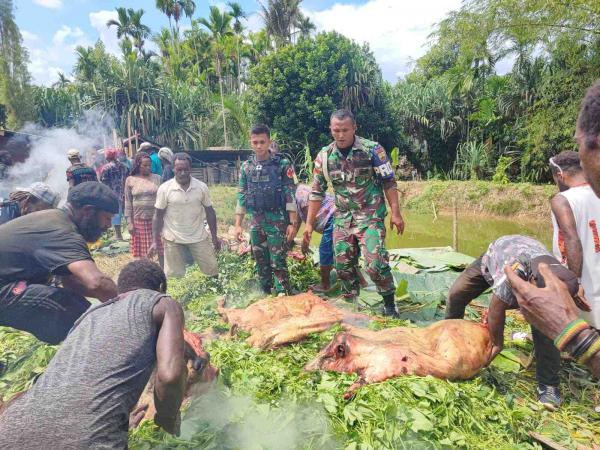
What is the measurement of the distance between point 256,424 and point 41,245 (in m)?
1.79

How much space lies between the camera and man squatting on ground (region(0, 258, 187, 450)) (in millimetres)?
1701

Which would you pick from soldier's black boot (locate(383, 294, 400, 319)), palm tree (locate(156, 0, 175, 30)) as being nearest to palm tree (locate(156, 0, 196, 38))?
palm tree (locate(156, 0, 175, 30))

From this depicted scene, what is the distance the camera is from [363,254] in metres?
4.27

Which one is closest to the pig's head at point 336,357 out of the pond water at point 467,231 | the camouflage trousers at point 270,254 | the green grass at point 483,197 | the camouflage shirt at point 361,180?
the camouflage shirt at point 361,180

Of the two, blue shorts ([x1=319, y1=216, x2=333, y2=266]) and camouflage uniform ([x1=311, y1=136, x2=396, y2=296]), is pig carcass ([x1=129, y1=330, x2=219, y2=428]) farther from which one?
blue shorts ([x1=319, y1=216, x2=333, y2=266])

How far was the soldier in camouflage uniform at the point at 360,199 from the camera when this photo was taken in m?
4.21

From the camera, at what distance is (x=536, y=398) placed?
9.37 ft

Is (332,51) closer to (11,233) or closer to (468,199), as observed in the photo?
(468,199)

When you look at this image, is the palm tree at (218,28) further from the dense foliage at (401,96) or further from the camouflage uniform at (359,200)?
the camouflage uniform at (359,200)

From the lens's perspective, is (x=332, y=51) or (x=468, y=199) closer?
(x=468, y=199)

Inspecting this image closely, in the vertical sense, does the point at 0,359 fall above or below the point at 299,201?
below

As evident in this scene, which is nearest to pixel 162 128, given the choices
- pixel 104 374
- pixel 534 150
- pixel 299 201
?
pixel 534 150

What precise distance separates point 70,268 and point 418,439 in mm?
2291

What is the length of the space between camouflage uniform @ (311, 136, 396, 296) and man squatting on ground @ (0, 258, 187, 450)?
2530 millimetres
